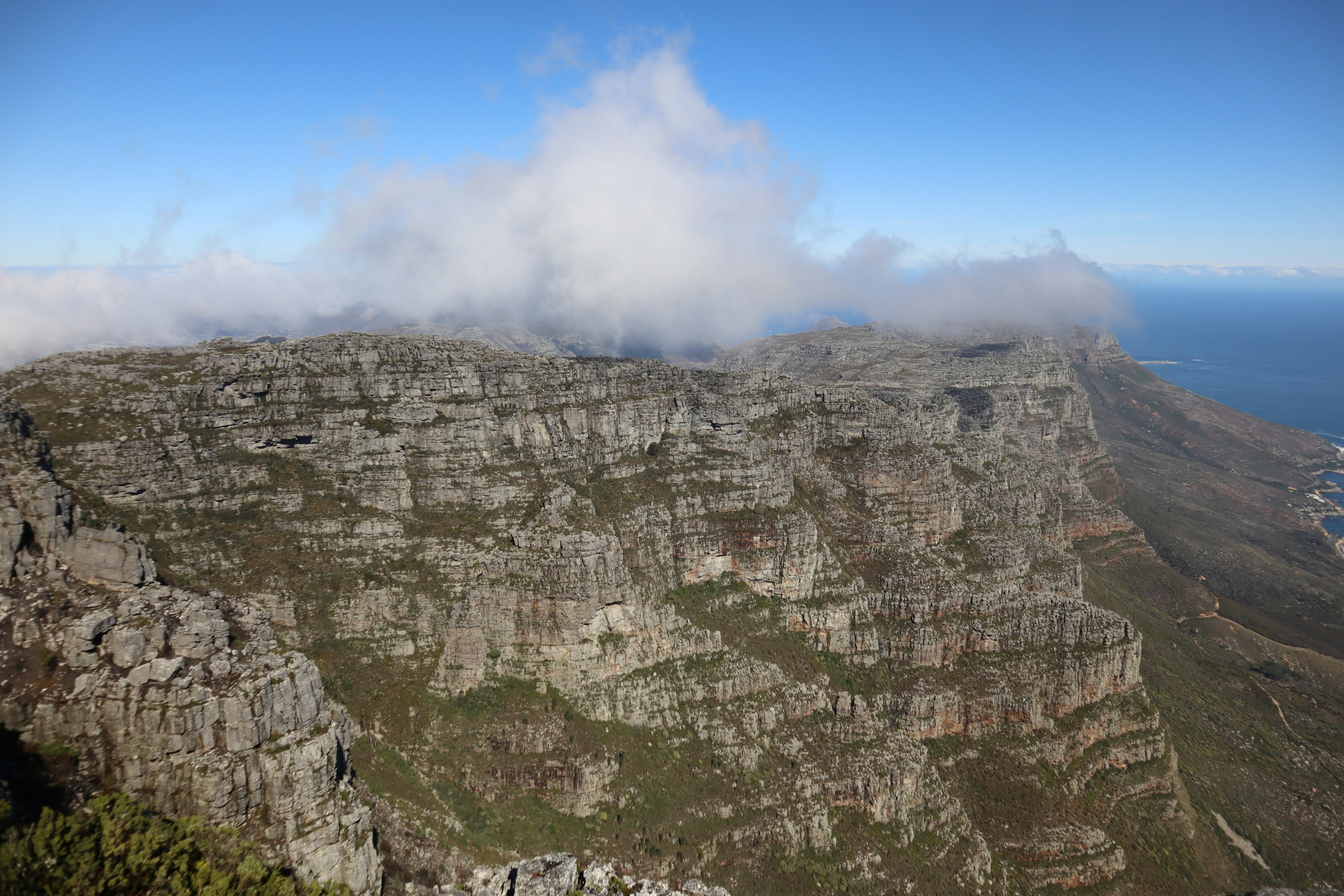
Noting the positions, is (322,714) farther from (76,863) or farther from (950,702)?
(950,702)

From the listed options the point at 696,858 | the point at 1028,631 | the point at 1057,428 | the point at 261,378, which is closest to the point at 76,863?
the point at 696,858

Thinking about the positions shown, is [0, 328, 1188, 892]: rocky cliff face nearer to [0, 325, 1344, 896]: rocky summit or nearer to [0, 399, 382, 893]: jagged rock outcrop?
[0, 325, 1344, 896]: rocky summit

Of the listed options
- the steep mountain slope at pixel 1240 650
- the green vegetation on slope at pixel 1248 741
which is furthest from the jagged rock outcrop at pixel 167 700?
the steep mountain slope at pixel 1240 650

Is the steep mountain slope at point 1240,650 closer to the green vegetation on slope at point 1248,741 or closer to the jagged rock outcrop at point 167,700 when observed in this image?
the green vegetation on slope at point 1248,741

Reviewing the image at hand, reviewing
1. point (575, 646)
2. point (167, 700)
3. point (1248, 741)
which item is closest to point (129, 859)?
point (167, 700)

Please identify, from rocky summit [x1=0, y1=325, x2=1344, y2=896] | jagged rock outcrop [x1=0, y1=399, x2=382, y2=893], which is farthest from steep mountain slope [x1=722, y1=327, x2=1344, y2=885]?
jagged rock outcrop [x1=0, y1=399, x2=382, y2=893]
